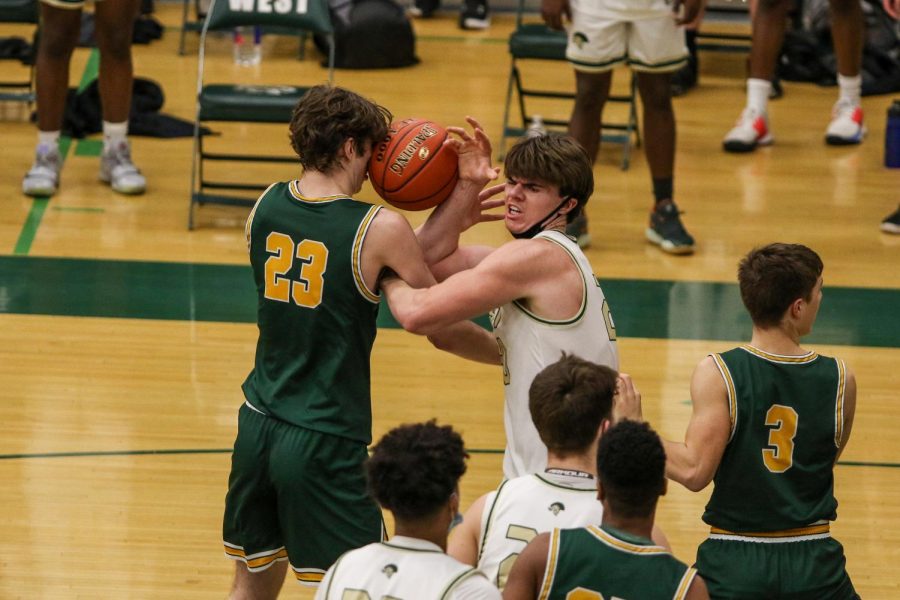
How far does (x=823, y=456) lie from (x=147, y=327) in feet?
11.7

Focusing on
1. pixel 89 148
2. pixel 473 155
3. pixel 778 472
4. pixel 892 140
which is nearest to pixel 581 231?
pixel 892 140

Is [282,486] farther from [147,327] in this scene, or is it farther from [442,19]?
[442,19]

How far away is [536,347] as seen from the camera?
325 cm

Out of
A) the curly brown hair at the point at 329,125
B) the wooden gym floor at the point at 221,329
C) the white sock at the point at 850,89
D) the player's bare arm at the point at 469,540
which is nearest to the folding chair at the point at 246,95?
the wooden gym floor at the point at 221,329

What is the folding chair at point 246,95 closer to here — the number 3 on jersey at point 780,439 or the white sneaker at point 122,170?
the white sneaker at point 122,170

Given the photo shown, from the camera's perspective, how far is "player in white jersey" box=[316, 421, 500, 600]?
2531 millimetres

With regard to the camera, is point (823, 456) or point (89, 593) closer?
point (823, 456)

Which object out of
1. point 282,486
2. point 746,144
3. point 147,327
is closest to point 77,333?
point 147,327

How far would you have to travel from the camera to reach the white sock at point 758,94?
8.30 m

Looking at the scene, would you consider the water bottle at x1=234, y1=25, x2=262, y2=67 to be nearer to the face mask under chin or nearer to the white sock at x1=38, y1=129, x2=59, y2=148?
the white sock at x1=38, y1=129, x2=59, y2=148

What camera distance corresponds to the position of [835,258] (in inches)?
275

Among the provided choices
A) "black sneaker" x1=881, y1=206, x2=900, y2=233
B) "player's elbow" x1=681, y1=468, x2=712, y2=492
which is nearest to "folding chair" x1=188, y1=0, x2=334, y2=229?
"black sneaker" x1=881, y1=206, x2=900, y2=233

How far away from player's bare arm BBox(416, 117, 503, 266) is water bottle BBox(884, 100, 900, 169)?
512cm

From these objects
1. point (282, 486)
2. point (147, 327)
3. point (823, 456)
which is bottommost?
point (147, 327)
